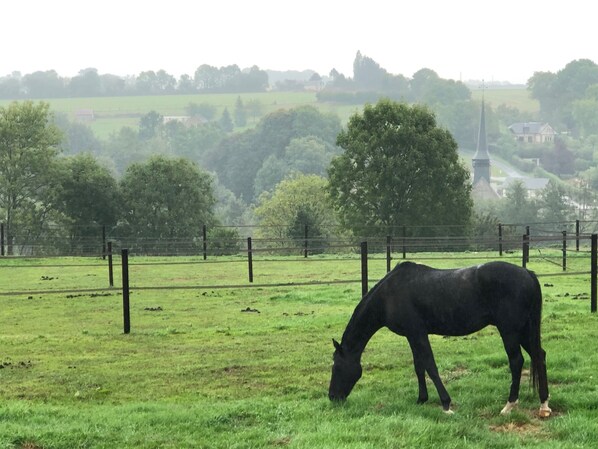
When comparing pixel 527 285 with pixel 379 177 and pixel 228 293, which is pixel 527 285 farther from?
pixel 379 177

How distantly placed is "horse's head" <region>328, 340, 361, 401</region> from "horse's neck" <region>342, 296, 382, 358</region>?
149mm

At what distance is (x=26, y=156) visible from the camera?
52844mm

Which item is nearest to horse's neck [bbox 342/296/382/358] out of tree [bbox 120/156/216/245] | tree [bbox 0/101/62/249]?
tree [bbox 120/156/216/245]

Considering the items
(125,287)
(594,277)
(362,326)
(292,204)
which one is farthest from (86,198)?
(362,326)

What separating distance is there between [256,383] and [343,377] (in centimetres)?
192

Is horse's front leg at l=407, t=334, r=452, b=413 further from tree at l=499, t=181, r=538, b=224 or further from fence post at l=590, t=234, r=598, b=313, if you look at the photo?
tree at l=499, t=181, r=538, b=224

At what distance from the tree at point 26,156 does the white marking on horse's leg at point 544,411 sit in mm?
47591

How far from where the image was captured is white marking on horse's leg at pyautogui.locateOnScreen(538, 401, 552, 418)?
27.6 feet

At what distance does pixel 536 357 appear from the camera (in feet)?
28.7

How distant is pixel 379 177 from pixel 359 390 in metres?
37.7

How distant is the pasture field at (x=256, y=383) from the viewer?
8008 millimetres

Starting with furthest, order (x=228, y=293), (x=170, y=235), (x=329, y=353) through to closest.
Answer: (x=170, y=235) < (x=228, y=293) < (x=329, y=353)

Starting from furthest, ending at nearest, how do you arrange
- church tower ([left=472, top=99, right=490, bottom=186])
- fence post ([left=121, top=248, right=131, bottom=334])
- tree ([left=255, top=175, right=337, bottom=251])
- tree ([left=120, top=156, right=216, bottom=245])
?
church tower ([left=472, top=99, right=490, bottom=186]), tree ([left=255, top=175, right=337, bottom=251]), tree ([left=120, top=156, right=216, bottom=245]), fence post ([left=121, top=248, right=131, bottom=334])

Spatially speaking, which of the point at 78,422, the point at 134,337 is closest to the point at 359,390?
the point at 78,422
